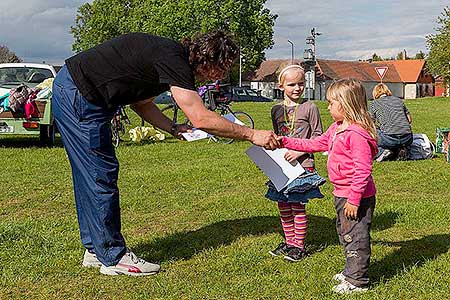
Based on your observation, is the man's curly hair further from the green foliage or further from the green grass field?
the green foliage

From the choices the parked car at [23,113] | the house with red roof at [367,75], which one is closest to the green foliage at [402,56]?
the house with red roof at [367,75]

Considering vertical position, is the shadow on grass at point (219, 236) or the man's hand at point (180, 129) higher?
the man's hand at point (180, 129)

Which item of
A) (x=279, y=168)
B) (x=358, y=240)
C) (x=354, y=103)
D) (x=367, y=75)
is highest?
(x=367, y=75)

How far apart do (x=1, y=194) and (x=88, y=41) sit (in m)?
63.0

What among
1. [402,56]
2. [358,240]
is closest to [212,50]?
[358,240]

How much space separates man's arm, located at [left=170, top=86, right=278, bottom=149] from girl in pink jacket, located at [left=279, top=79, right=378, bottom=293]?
1.54ft

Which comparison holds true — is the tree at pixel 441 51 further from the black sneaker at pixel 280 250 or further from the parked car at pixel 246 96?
the black sneaker at pixel 280 250

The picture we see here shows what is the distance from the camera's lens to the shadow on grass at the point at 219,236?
5.11m

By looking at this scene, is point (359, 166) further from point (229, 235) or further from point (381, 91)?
point (381, 91)

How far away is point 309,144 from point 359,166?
0.56m

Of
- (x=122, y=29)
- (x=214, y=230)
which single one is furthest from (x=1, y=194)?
(x=122, y=29)

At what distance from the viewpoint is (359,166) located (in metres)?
3.98

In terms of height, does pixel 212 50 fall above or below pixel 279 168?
above

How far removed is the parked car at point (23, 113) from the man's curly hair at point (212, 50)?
7.89 m
